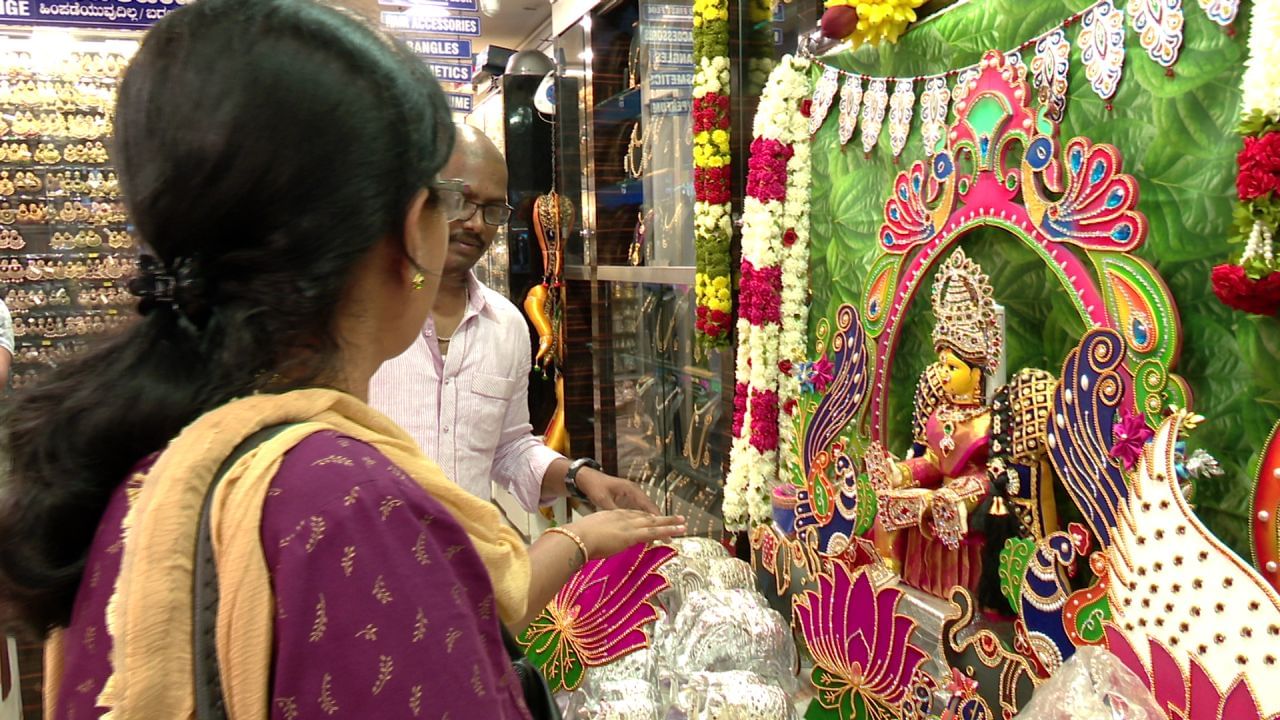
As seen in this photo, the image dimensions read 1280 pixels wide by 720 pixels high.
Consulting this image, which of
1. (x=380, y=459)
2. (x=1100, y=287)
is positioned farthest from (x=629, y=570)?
(x=380, y=459)

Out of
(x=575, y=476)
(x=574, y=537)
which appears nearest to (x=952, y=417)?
(x=575, y=476)

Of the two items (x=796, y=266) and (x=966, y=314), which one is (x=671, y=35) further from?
(x=966, y=314)

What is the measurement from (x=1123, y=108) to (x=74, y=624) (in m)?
1.84

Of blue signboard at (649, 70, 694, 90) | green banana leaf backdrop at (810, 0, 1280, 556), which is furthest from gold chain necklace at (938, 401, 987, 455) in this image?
blue signboard at (649, 70, 694, 90)

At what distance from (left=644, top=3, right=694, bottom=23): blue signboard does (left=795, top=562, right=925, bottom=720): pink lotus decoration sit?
246 centimetres

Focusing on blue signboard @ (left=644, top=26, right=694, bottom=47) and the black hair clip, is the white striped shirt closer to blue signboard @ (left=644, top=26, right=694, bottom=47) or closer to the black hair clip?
the black hair clip

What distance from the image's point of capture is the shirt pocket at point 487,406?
2.52 m

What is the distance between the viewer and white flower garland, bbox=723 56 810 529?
116 inches

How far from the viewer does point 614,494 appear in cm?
203

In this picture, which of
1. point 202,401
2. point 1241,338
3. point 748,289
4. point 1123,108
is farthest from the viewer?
point 748,289

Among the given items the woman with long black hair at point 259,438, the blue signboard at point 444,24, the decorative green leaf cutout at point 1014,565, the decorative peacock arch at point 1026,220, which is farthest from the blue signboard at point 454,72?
the woman with long black hair at point 259,438

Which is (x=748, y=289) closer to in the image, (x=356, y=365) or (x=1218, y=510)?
(x=1218, y=510)

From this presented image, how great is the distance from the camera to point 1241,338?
1604 mm

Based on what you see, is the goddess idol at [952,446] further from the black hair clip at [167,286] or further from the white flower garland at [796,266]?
the black hair clip at [167,286]
